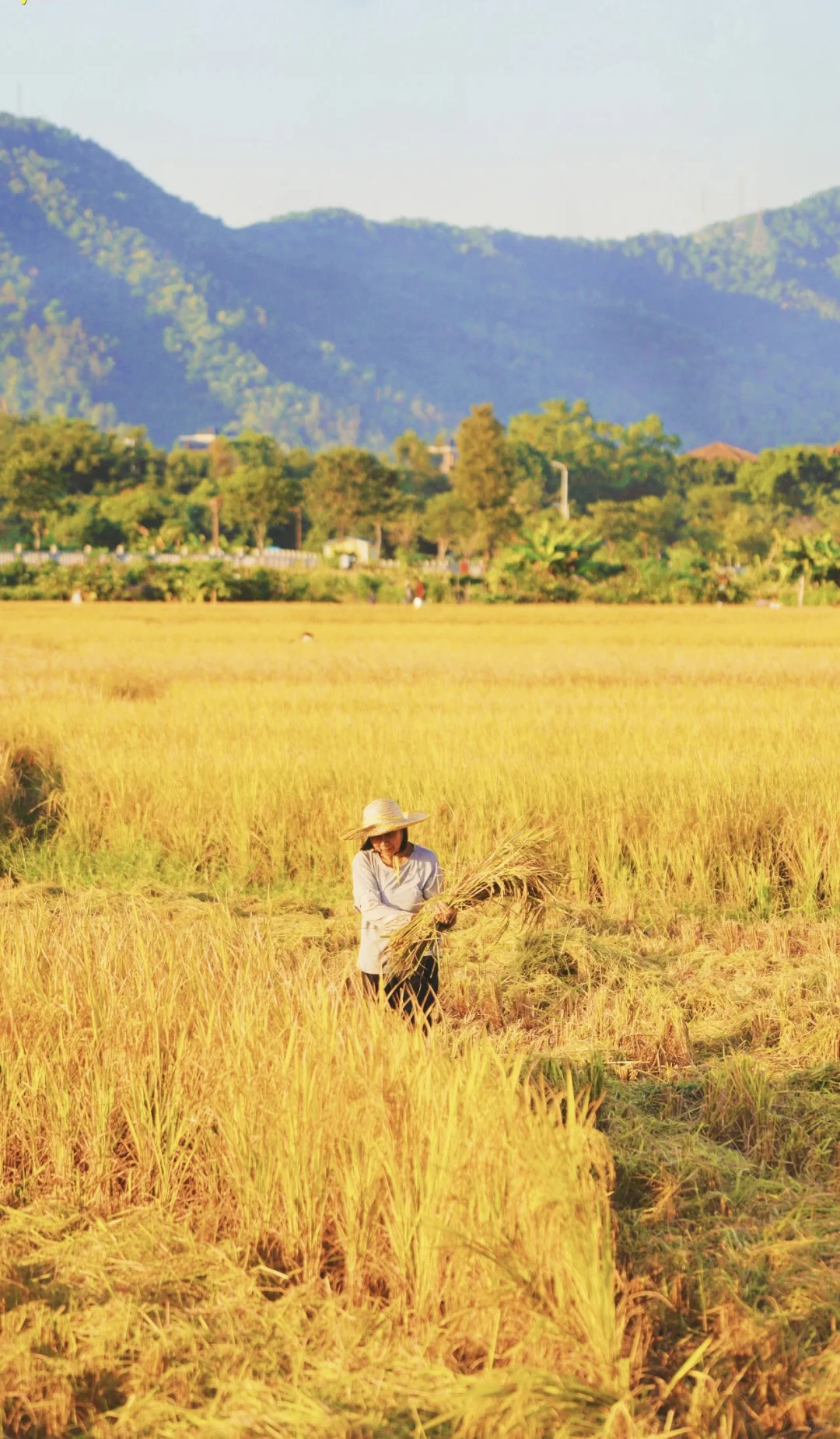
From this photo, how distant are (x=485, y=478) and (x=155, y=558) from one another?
76.3 feet

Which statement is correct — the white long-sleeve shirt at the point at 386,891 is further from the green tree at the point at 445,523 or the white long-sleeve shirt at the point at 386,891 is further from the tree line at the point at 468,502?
the green tree at the point at 445,523

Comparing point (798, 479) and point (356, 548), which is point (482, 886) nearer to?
point (356, 548)

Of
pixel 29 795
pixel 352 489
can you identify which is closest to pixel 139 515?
pixel 352 489

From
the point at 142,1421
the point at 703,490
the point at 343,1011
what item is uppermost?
the point at 703,490

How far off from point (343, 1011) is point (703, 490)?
10899 cm

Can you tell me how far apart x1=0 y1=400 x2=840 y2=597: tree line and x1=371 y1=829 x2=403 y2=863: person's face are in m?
37.8

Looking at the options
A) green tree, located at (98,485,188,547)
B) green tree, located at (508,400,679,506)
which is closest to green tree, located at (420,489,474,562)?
green tree, located at (98,485,188,547)

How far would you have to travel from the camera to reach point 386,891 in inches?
175

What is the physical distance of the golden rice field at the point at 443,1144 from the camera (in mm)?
2699

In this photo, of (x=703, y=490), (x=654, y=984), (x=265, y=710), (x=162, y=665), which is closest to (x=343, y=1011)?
(x=654, y=984)

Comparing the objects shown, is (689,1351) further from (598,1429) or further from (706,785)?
(706,785)

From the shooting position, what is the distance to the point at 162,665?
1838 cm

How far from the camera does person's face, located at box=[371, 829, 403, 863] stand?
14.5ft

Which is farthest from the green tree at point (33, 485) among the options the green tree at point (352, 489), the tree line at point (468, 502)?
the green tree at point (352, 489)
